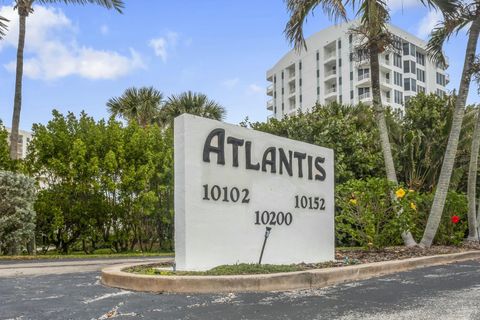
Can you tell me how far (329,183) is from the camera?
10.8 m

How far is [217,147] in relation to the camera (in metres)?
8.53

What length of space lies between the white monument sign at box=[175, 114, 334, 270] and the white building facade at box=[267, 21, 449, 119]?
52.4 meters

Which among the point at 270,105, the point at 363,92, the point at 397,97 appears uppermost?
the point at 270,105

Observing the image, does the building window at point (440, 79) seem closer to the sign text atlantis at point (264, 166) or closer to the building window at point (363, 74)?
the building window at point (363, 74)

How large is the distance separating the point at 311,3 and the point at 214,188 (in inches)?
308

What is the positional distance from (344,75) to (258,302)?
6225 cm

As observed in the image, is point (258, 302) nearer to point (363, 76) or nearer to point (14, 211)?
point (14, 211)

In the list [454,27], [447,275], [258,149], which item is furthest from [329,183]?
[454,27]

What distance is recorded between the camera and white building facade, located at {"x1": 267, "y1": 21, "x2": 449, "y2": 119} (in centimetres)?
6438

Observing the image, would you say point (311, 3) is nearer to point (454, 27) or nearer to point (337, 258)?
point (454, 27)

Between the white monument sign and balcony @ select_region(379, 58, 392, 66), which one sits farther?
balcony @ select_region(379, 58, 392, 66)

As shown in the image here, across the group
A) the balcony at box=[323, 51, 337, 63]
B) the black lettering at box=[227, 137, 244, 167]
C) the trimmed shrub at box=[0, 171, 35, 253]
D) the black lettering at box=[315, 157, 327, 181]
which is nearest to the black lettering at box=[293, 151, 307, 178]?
the black lettering at box=[315, 157, 327, 181]

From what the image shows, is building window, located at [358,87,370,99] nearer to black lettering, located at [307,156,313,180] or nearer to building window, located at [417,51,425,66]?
building window, located at [417,51,425,66]

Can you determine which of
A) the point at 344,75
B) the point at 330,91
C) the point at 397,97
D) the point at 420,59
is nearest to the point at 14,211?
the point at 344,75
